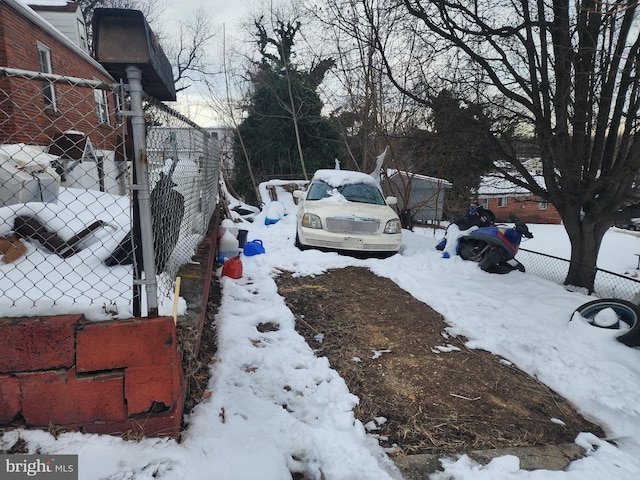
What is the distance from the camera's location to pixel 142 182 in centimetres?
186

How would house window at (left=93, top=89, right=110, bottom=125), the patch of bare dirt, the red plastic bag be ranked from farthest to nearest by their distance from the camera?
the red plastic bag < the patch of bare dirt < house window at (left=93, top=89, right=110, bottom=125)

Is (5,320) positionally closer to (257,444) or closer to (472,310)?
(257,444)

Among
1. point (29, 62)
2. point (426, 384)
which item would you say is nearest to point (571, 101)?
point (426, 384)

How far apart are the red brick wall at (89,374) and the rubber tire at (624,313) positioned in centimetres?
378

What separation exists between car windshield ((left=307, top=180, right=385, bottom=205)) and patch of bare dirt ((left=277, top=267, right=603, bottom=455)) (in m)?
3.24

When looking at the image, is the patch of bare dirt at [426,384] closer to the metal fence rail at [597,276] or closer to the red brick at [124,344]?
the red brick at [124,344]

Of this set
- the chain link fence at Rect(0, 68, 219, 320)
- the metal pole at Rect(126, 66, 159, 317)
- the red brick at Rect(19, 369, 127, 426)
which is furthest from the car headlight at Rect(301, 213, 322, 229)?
the red brick at Rect(19, 369, 127, 426)

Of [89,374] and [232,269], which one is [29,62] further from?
[89,374]

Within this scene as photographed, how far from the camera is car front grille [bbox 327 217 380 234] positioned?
246 inches

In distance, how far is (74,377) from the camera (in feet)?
5.90

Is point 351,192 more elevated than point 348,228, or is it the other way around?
point 351,192

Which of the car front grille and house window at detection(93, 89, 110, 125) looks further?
the car front grille

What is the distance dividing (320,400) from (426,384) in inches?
35.6

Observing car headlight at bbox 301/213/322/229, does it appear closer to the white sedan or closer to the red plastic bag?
the white sedan
